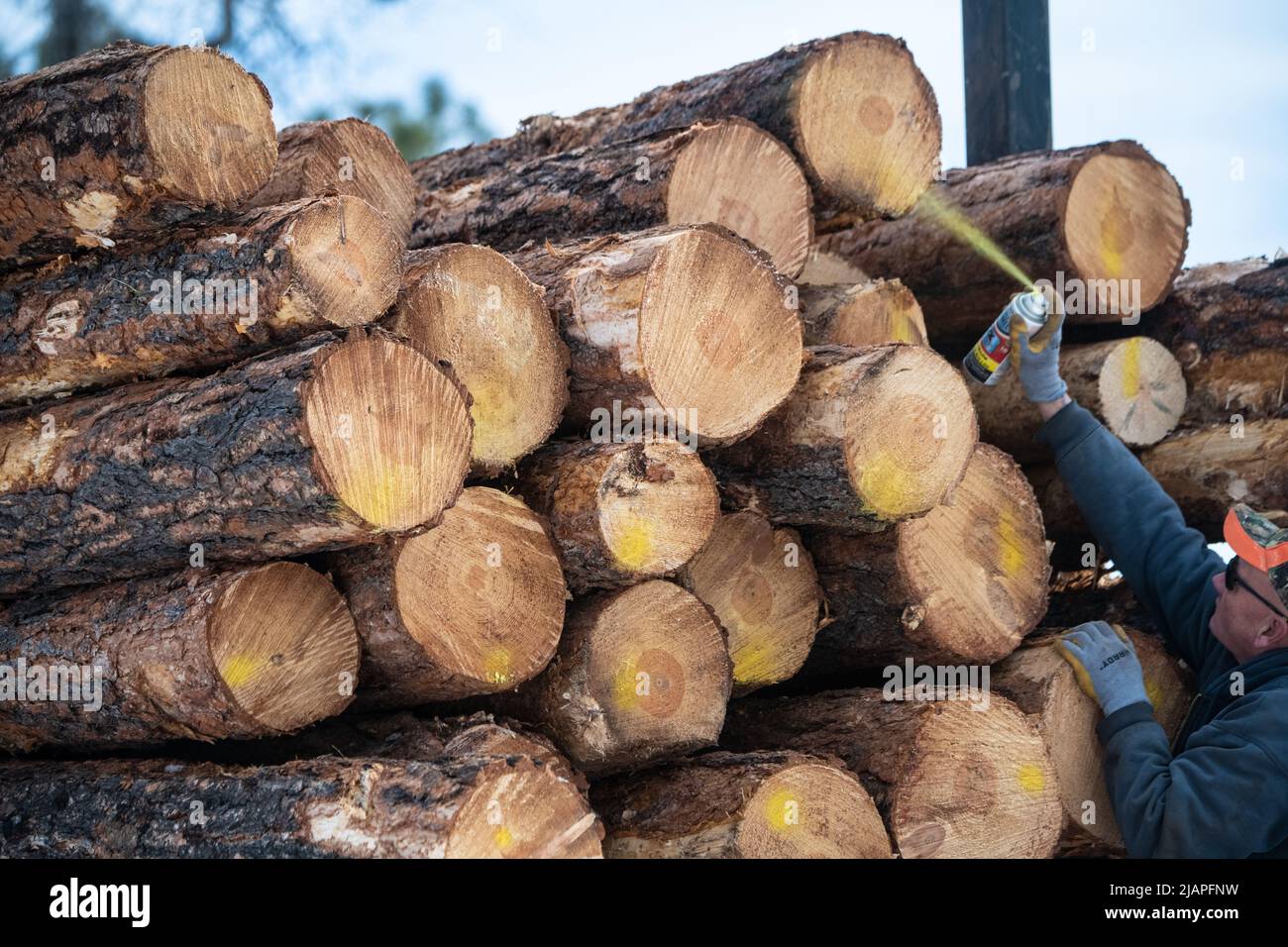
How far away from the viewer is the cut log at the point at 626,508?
276cm

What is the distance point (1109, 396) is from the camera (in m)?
3.89

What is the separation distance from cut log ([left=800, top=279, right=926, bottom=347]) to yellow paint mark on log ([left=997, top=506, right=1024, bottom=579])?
0.53m

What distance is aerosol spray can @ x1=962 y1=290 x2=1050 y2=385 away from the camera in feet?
11.5

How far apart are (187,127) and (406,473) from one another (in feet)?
2.96

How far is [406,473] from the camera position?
247cm

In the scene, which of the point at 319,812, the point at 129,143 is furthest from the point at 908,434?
the point at 129,143

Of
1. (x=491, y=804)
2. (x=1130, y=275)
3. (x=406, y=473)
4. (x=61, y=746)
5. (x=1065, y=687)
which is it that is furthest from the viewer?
(x=1130, y=275)

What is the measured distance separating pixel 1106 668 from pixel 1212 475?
2.82 feet

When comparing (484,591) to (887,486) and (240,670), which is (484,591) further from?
(887,486)

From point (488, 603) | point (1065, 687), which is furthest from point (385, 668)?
point (1065, 687)

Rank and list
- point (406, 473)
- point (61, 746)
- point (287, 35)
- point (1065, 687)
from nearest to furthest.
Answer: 1. point (406, 473)
2. point (61, 746)
3. point (1065, 687)
4. point (287, 35)

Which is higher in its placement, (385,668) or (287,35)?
(287,35)
